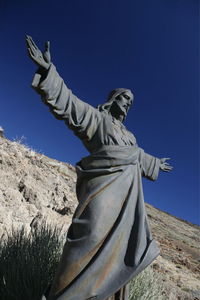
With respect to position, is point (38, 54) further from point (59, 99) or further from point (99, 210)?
point (99, 210)

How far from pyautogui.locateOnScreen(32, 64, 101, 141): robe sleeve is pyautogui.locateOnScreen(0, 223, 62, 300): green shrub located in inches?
68.9

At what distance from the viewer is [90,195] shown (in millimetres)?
2803

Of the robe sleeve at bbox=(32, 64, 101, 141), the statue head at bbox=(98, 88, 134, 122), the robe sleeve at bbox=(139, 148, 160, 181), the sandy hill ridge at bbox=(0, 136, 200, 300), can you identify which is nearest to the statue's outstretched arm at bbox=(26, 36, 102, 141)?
the robe sleeve at bbox=(32, 64, 101, 141)

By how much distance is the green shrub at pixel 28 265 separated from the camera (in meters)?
3.35

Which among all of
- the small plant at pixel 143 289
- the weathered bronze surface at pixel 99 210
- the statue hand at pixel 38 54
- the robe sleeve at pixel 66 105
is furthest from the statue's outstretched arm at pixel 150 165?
the small plant at pixel 143 289

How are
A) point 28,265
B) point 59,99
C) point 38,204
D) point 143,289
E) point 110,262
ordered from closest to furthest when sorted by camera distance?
1. point 110,262
2. point 59,99
3. point 28,265
4. point 143,289
5. point 38,204

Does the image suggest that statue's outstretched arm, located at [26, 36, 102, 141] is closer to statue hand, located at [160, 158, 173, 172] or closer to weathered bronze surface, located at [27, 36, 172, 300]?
weathered bronze surface, located at [27, 36, 172, 300]

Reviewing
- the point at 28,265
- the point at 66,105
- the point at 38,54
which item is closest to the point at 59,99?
the point at 66,105

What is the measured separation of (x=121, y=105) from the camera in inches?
145

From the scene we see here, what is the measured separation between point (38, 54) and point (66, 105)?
1.84 ft

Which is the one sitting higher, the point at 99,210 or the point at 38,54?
the point at 38,54

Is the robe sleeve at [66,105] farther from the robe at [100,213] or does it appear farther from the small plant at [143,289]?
→ the small plant at [143,289]

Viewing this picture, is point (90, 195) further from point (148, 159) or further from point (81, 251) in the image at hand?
point (148, 159)

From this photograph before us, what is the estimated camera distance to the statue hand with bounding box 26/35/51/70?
2666 mm
